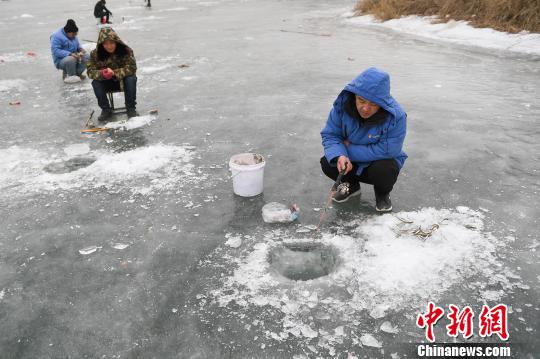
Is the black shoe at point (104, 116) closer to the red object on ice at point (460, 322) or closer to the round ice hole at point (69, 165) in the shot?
the round ice hole at point (69, 165)

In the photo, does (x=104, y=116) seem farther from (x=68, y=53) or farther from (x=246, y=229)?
(x=246, y=229)

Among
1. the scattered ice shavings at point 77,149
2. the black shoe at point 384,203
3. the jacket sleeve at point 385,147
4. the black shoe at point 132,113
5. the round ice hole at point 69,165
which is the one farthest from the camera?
the black shoe at point 132,113

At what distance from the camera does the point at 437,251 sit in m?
2.93

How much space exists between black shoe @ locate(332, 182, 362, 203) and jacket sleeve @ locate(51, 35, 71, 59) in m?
6.80

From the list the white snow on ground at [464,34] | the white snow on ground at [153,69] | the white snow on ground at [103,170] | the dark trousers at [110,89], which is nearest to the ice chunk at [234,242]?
the white snow on ground at [103,170]

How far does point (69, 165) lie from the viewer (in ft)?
14.5

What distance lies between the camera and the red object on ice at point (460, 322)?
2316 millimetres

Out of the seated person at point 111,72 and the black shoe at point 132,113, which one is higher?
the seated person at point 111,72

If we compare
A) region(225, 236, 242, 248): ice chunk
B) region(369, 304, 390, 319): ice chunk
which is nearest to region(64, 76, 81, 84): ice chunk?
region(225, 236, 242, 248): ice chunk

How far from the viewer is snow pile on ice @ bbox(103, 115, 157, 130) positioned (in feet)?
18.1

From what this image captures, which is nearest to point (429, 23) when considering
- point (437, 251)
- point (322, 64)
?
point (322, 64)

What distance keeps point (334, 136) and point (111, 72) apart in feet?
12.6

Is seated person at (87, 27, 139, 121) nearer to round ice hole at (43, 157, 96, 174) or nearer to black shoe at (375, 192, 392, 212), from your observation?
round ice hole at (43, 157, 96, 174)

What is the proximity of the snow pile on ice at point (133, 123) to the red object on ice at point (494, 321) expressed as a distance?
15.8 ft
